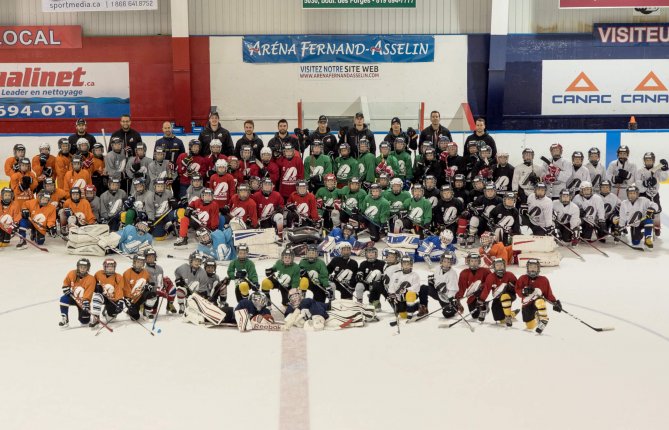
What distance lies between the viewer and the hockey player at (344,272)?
12.2 metres

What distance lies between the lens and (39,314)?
1199cm

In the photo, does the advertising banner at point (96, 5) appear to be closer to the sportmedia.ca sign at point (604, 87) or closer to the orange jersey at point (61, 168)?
the orange jersey at point (61, 168)

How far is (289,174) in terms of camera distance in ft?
51.5

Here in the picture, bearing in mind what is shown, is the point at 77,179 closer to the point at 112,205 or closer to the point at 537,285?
the point at 112,205

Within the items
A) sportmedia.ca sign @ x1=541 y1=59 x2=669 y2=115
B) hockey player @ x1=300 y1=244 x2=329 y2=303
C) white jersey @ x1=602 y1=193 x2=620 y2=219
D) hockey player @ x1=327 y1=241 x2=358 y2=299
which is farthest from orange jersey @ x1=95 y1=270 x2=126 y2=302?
sportmedia.ca sign @ x1=541 y1=59 x2=669 y2=115

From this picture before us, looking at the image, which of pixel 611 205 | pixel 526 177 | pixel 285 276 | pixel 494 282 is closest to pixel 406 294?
pixel 494 282

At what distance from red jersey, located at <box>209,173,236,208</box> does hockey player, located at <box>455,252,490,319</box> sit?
4824 mm

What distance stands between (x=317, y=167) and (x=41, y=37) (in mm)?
9365

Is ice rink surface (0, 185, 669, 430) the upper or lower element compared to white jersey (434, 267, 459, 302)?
lower

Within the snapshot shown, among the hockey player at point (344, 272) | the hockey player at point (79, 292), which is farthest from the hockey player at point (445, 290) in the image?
the hockey player at point (79, 292)

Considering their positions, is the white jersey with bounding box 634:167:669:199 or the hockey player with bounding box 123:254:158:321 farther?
the white jersey with bounding box 634:167:669:199

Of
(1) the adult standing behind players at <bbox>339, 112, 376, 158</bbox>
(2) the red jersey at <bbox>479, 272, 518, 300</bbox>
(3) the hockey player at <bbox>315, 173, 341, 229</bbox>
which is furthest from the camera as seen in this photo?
(1) the adult standing behind players at <bbox>339, 112, 376, 158</bbox>

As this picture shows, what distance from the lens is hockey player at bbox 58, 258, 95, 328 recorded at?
1141cm

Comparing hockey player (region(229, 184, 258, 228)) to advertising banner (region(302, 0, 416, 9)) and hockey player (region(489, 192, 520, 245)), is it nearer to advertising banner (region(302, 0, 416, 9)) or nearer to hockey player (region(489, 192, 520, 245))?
hockey player (region(489, 192, 520, 245))
